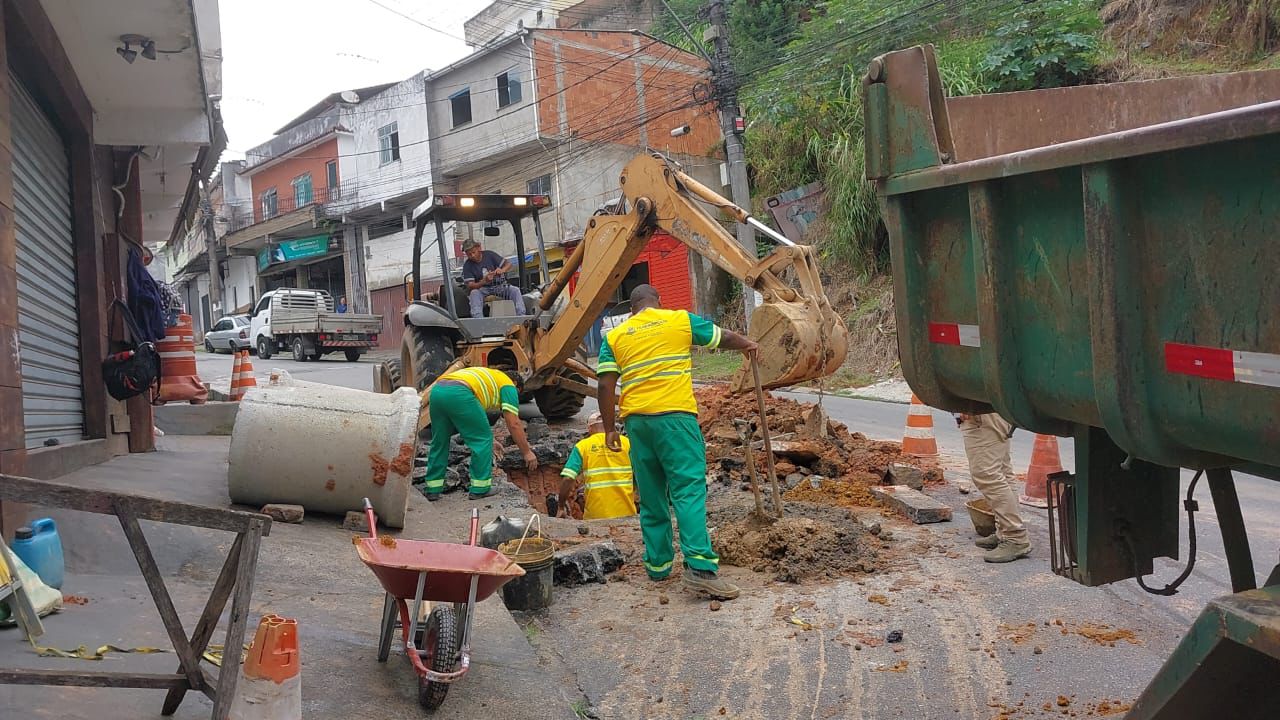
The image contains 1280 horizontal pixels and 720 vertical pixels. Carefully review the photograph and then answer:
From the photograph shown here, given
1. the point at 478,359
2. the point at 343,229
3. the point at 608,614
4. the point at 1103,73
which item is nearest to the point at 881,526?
the point at 608,614

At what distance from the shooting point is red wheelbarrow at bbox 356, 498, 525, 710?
3367 mm

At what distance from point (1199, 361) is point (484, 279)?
9.18 meters

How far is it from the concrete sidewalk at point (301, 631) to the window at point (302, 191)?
108 ft

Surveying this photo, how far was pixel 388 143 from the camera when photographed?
1262 inches

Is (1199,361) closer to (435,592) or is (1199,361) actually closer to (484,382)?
(435,592)

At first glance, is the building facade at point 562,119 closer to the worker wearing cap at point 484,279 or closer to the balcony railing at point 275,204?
the balcony railing at point 275,204

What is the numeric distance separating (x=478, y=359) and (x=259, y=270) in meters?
34.9

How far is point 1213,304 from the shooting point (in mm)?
1778

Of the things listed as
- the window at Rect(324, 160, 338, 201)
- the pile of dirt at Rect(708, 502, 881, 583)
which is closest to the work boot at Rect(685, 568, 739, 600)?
the pile of dirt at Rect(708, 502, 881, 583)

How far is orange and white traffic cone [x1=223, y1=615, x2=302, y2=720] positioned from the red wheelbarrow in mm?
458

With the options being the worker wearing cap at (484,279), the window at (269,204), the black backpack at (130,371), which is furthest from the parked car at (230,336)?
the black backpack at (130,371)

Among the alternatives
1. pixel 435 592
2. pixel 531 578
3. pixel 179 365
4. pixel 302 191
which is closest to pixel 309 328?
pixel 302 191

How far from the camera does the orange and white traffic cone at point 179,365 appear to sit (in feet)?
33.2

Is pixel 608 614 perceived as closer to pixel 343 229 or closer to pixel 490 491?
pixel 490 491
